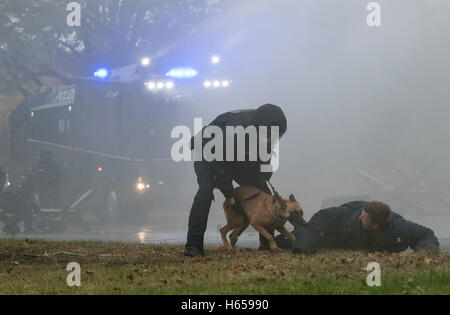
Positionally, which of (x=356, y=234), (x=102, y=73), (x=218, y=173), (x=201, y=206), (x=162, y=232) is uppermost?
(x=102, y=73)

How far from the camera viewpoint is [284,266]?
6.10 meters

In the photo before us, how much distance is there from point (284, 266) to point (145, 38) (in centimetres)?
2432

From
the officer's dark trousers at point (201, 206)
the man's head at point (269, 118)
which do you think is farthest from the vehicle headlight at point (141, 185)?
the man's head at point (269, 118)

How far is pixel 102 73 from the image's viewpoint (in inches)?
757

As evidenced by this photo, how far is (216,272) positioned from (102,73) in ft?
46.7

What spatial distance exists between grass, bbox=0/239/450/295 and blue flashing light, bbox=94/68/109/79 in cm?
1137

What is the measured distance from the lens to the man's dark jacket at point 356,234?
7.64 m

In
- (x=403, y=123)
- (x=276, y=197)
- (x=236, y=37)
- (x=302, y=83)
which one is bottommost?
(x=276, y=197)

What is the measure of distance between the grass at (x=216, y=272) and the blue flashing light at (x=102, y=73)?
11.4 m
